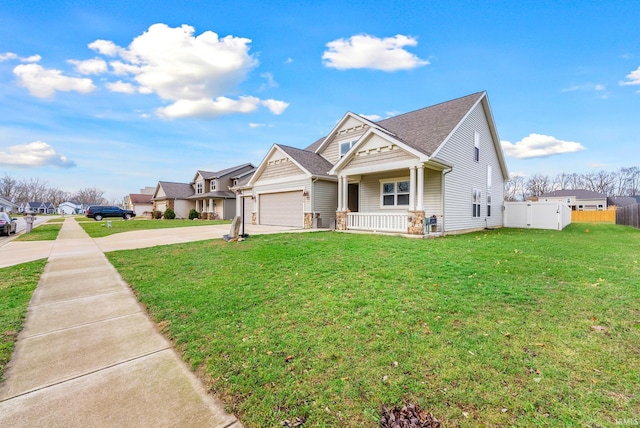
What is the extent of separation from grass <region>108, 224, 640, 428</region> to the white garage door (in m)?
10.5

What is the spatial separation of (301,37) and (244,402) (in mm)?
14379

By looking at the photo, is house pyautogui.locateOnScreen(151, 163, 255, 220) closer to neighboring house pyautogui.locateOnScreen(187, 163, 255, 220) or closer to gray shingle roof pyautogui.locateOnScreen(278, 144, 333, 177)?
neighboring house pyautogui.locateOnScreen(187, 163, 255, 220)

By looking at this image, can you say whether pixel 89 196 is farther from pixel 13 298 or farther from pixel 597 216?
pixel 597 216

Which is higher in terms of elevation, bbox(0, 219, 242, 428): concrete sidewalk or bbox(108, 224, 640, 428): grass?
bbox(108, 224, 640, 428): grass

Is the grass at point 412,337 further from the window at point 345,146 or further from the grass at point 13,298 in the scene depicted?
the window at point 345,146

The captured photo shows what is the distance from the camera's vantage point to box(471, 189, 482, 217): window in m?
14.9

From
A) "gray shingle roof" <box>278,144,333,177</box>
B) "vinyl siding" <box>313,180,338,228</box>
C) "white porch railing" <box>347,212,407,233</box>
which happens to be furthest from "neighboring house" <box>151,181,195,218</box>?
"white porch railing" <box>347,212,407,233</box>

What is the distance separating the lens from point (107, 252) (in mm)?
9086

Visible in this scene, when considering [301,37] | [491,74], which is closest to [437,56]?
[491,74]

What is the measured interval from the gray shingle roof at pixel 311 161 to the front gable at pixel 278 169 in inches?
10.1

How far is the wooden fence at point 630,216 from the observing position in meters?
19.5

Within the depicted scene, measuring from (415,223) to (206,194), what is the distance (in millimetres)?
26247

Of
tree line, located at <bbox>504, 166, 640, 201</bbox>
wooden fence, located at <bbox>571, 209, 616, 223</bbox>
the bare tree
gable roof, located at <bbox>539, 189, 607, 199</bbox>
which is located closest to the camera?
wooden fence, located at <bbox>571, 209, 616, 223</bbox>

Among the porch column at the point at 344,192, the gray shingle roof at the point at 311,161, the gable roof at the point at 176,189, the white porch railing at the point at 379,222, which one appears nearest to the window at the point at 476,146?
the white porch railing at the point at 379,222
